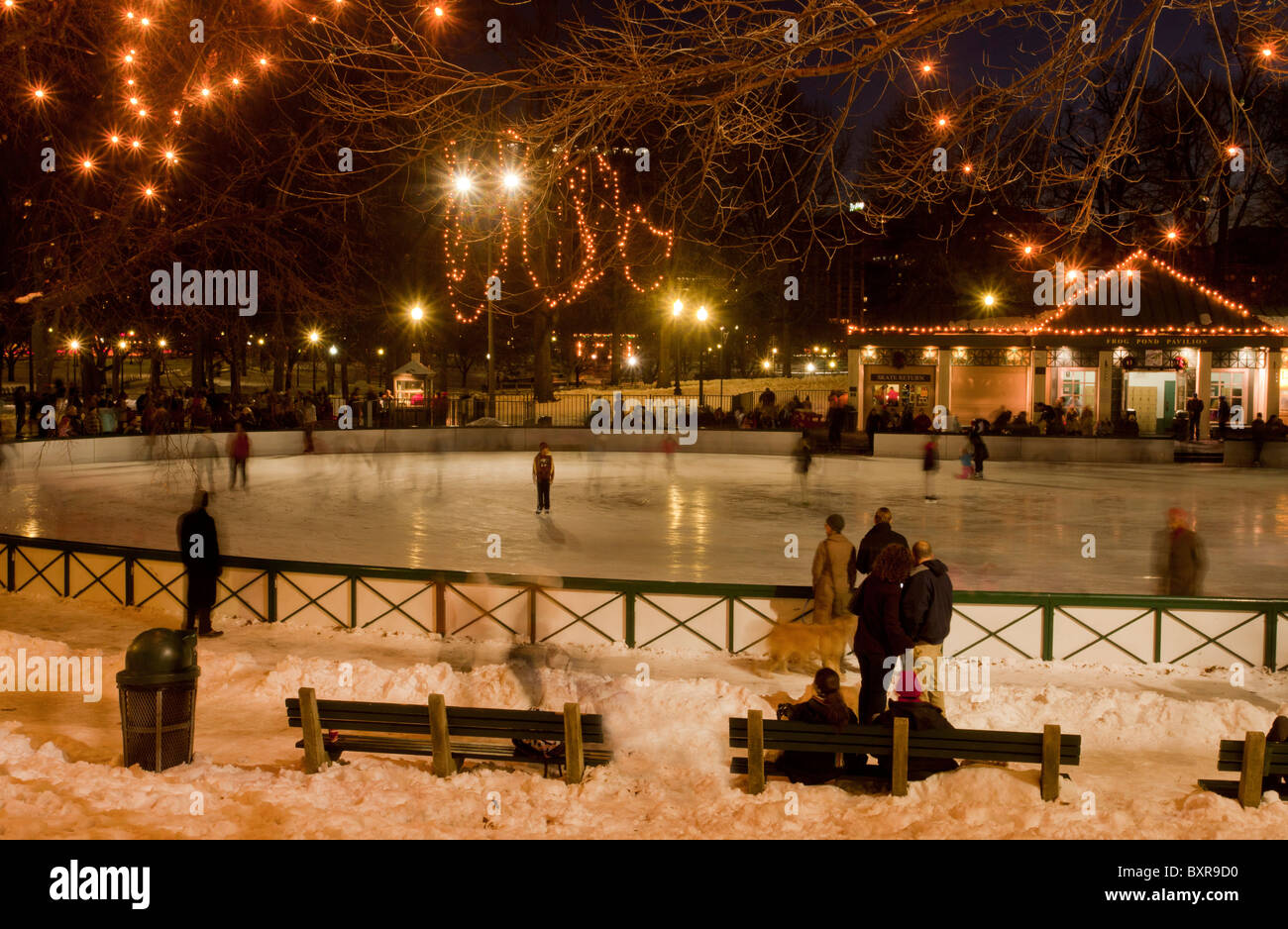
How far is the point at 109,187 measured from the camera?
1420 cm

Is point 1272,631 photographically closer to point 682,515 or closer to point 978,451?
point 682,515

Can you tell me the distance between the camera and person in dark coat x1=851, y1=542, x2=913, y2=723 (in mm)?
7938

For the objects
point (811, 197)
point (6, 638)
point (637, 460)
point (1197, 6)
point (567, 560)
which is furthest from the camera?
point (637, 460)

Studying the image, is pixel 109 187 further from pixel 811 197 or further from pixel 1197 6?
pixel 1197 6

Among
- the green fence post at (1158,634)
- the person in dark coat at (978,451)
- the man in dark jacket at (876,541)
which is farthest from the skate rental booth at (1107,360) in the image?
the man in dark jacket at (876,541)

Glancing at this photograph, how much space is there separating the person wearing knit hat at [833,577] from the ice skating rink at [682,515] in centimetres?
387

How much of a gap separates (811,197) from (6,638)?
8017 mm

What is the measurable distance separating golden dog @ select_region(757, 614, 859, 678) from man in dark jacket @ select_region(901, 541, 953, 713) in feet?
6.06

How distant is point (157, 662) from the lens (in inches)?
290

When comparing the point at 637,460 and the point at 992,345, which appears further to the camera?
the point at 992,345

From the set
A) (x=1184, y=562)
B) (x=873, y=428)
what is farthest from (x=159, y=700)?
(x=873, y=428)

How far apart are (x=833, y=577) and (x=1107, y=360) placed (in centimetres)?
3123

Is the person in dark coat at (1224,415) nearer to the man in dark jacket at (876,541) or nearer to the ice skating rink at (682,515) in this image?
the ice skating rink at (682,515)
